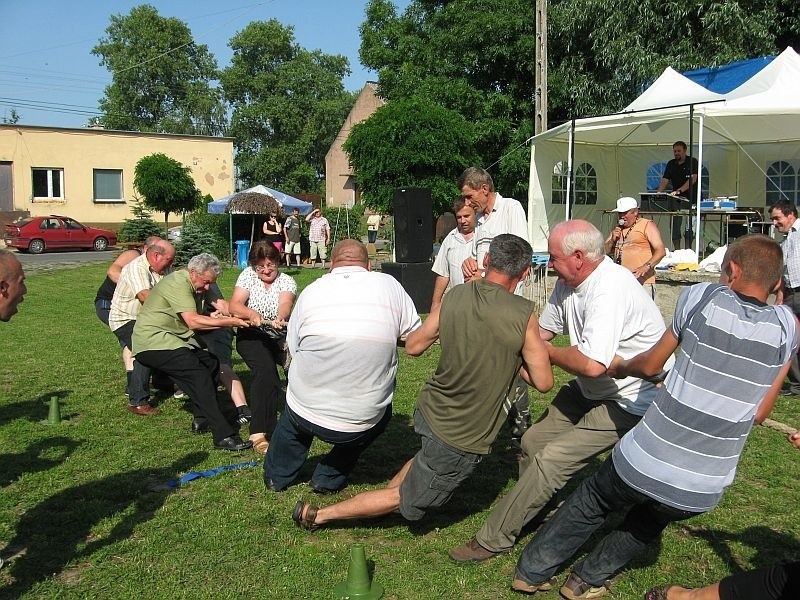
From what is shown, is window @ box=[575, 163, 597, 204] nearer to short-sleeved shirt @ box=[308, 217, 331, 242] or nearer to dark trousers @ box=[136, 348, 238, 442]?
short-sleeved shirt @ box=[308, 217, 331, 242]

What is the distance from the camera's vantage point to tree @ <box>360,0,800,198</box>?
67.8ft

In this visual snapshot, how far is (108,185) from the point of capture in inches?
1451

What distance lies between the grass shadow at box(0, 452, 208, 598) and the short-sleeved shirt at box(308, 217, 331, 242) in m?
17.0

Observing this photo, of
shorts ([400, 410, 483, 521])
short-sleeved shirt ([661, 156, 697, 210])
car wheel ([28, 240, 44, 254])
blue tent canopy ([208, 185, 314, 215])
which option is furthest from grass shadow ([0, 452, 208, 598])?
car wheel ([28, 240, 44, 254])

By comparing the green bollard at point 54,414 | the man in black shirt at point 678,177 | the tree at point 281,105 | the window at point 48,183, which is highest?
the tree at point 281,105

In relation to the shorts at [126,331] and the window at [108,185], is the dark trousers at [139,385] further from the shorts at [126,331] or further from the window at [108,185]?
the window at [108,185]

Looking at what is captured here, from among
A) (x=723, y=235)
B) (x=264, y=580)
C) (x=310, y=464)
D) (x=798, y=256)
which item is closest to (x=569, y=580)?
(x=264, y=580)

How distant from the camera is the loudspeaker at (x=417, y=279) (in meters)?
13.3

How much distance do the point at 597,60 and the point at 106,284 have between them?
18.0 meters

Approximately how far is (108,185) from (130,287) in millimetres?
32510

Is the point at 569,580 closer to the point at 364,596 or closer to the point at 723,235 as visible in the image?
the point at 364,596

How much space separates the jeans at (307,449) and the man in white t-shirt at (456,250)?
161 cm

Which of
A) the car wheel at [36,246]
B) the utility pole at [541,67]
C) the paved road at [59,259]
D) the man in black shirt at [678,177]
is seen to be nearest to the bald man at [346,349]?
the man in black shirt at [678,177]

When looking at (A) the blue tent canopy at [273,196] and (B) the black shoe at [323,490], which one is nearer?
(B) the black shoe at [323,490]
